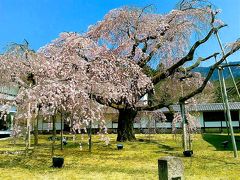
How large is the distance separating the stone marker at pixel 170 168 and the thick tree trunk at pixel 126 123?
16478 millimetres

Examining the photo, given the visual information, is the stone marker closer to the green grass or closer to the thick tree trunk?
the green grass

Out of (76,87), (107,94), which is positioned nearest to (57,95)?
(76,87)

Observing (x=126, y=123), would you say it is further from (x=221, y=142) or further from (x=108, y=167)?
(x=108, y=167)

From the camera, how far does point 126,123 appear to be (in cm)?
2322

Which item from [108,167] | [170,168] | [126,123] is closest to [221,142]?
[126,123]

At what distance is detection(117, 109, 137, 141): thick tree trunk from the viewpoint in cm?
2291

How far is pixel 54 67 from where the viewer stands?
14969 mm

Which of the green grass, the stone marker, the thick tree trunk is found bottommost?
the green grass

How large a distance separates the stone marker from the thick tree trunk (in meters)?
16.5

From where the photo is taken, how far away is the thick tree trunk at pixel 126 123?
2291 centimetres

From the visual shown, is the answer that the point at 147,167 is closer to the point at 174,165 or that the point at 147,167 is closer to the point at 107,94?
the point at 107,94

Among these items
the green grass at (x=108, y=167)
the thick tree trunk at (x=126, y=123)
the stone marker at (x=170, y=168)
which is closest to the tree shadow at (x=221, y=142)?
the green grass at (x=108, y=167)

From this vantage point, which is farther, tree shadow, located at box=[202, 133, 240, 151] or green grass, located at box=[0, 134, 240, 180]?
tree shadow, located at box=[202, 133, 240, 151]

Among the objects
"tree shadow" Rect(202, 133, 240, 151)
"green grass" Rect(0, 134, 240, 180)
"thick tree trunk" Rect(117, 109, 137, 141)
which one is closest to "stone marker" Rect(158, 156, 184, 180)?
"green grass" Rect(0, 134, 240, 180)
